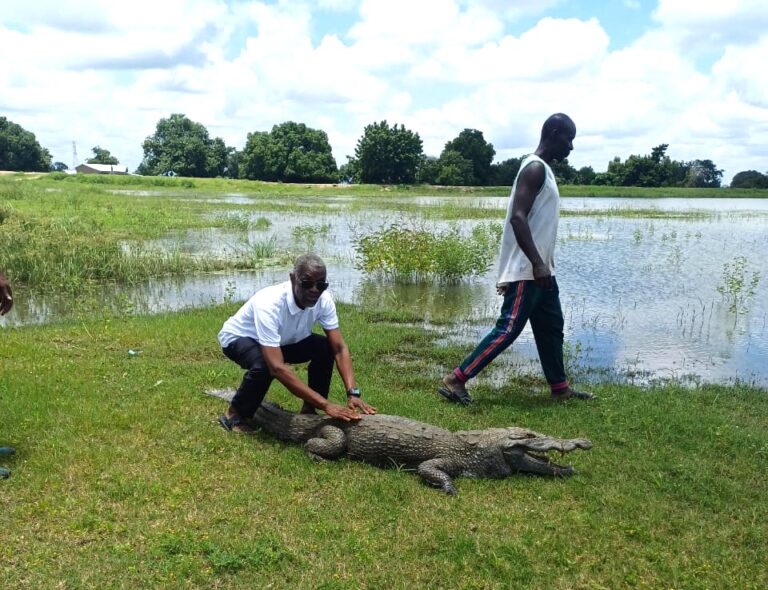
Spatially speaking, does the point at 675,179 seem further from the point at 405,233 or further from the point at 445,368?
the point at 445,368

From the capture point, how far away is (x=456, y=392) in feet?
19.3

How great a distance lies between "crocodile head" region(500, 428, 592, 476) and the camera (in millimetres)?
4355

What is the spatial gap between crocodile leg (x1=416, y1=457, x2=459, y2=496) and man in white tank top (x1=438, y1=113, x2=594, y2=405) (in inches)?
60.7

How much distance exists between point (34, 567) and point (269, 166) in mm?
66810

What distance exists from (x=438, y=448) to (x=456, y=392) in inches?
59.1

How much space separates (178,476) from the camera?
421 cm

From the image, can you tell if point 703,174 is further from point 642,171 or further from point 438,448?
point 438,448

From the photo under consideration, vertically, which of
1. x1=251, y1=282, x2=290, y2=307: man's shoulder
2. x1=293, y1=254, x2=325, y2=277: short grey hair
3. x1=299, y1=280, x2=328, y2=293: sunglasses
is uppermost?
x1=293, y1=254, x2=325, y2=277: short grey hair

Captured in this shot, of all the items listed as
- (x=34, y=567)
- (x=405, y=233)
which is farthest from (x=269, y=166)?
(x=34, y=567)

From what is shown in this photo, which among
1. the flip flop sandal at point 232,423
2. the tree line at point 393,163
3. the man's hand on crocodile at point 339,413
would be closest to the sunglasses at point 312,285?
the man's hand on crocodile at point 339,413

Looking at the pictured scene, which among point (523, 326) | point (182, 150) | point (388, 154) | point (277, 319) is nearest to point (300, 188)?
point (388, 154)

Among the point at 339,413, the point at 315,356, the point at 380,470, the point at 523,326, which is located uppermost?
the point at 523,326

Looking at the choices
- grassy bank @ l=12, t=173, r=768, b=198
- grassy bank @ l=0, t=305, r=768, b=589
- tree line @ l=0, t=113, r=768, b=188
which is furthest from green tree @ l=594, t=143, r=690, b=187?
grassy bank @ l=0, t=305, r=768, b=589

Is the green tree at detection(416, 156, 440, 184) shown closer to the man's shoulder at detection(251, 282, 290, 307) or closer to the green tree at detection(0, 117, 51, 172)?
the green tree at detection(0, 117, 51, 172)
